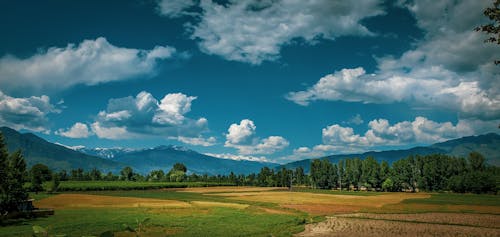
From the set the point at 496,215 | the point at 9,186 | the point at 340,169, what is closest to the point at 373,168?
the point at 340,169

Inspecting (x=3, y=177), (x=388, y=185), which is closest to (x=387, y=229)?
(x=3, y=177)

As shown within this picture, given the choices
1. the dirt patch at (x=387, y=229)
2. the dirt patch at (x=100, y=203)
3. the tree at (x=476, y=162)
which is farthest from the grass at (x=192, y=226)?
the tree at (x=476, y=162)

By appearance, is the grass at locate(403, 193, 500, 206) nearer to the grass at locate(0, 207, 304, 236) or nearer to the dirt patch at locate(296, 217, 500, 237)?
the dirt patch at locate(296, 217, 500, 237)

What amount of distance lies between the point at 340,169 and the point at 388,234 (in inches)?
6288

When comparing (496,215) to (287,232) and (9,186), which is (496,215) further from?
(9,186)

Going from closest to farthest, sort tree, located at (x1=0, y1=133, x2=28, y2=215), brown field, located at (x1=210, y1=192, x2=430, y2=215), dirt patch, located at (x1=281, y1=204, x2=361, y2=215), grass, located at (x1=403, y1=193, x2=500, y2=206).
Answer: tree, located at (x1=0, y1=133, x2=28, y2=215) → dirt patch, located at (x1=281, y1=204, x2=361, y2=215) → brown field, located at (x1=210, y1=192, x2=430, y2=215) → grass, located at (x1=403, y1=193, x2=500, y2=206)

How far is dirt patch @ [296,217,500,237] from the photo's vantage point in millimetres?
40062

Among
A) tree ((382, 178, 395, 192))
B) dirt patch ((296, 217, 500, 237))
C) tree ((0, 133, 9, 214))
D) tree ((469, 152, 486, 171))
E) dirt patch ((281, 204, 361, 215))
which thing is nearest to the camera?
dirt patch ((296, 217, 500, 237))

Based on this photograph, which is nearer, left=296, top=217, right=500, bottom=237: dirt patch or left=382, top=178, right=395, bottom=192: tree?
left=296, top=217, right=500, bottom=237: dirt patch

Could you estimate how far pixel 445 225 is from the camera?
46.7 metres

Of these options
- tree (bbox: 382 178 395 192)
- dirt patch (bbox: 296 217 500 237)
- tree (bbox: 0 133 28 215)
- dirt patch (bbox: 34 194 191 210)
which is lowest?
tree (bbox: 382 178 395 192)

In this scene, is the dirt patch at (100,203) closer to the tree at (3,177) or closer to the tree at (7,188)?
the tree at (7,188)

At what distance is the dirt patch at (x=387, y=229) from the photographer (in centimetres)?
4006

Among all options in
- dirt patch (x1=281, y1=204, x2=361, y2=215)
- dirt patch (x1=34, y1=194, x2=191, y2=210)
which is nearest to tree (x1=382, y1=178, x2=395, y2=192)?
dirt patch (x1=281, y1=204, x2=361, y2=215)
